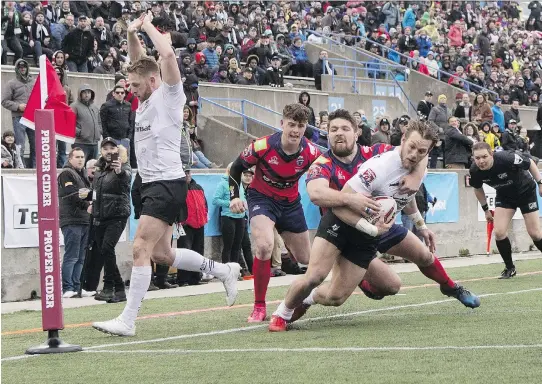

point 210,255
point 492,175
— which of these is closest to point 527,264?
point 492,175

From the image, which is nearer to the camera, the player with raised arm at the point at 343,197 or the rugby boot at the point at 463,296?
the player with raised arm at the point at 343,197

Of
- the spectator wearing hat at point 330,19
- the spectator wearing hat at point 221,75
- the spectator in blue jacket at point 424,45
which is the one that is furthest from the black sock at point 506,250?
the spectator in blue jacket at point 424,45

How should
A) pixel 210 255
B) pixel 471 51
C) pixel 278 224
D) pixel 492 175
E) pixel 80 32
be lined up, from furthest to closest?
1. pixel 471 51
2. pixel 80 32
3. pixel 210 255
4. pixel 492 175
5. pixel 278 224

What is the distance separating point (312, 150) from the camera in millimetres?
10703

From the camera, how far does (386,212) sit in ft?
29.2

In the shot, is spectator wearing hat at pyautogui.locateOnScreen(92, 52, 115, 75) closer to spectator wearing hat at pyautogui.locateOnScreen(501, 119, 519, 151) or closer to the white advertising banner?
the white advertising banner

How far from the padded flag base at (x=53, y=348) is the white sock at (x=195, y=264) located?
166 cm

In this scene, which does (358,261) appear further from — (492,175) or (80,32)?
(80,32)

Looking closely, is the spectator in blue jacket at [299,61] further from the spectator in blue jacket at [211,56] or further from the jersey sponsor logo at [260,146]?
the jersey sponsor logo at [260,146]

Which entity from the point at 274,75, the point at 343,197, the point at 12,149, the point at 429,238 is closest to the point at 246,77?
the point at 274,75

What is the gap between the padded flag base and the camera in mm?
8250

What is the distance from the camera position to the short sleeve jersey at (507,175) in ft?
48.7

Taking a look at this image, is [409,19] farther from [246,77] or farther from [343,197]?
[343,197]

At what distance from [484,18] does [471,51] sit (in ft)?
14.6
